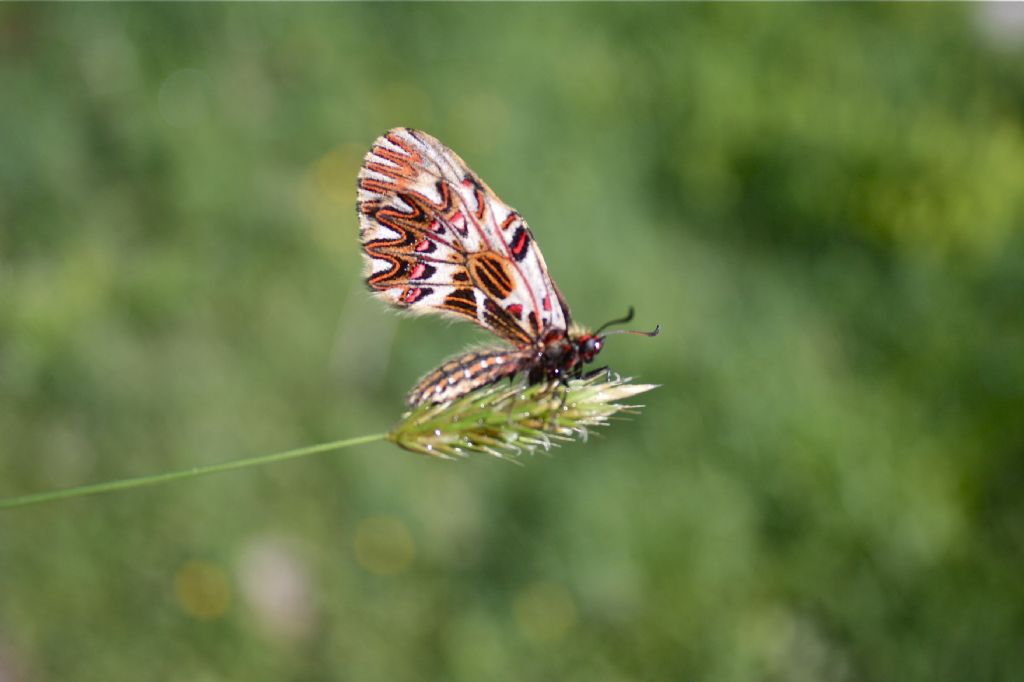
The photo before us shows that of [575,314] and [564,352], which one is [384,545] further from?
[564,352]

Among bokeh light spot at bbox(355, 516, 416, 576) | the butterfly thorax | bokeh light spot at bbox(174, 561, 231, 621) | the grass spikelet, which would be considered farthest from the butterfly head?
bokeh light spot at bbox(174, 561, 231, 621)

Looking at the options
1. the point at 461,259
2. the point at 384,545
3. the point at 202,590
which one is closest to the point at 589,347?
the point at 461,259

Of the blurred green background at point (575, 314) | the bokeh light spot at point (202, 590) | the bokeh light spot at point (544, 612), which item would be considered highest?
the blurred green background at point (575, 314)

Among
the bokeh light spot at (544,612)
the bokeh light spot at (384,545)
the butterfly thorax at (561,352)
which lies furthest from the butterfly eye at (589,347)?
the bokeh light spot at (384,545)

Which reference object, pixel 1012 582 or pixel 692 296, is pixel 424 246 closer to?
pixel 1012 582

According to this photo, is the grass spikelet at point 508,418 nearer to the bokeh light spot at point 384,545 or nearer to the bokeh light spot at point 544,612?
the bokeh light spot at point 544,612

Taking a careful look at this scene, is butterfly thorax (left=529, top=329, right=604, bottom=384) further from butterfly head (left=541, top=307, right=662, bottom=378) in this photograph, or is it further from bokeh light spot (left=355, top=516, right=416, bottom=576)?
bokeh light spot (left=355, top=516, right=416, bottom=576)
